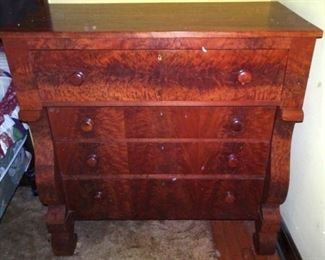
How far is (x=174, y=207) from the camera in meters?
1.27

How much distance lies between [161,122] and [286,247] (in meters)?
0.72

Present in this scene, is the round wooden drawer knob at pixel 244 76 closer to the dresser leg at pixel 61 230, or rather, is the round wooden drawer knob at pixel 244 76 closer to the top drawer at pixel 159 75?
the top drawer at pixel 159 75

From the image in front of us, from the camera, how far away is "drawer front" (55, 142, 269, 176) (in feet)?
3.74

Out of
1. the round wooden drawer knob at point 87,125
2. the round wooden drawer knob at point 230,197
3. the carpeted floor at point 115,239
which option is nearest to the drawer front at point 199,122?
the round wooden drawer knob at point 87,125

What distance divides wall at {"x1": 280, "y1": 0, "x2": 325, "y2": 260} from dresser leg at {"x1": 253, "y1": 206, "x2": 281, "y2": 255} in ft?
0.29

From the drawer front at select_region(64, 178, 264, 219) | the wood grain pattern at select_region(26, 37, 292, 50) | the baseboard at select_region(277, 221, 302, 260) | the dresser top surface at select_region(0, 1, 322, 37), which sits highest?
the dresser top surface at select_region(0, 1, 322, 37)

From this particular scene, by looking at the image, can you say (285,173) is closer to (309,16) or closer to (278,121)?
(278,121)

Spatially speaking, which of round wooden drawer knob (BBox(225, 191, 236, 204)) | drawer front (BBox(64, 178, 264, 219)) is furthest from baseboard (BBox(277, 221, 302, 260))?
round wooden drawer knob (BBox(225, 191, 236, 204))

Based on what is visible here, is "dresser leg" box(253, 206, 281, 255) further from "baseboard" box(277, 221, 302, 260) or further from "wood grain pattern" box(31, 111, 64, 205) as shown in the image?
"wood grain pattern" box(31, 111, 64, 205)

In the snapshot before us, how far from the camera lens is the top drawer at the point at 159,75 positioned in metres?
0.97

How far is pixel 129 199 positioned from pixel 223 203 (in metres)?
0.35

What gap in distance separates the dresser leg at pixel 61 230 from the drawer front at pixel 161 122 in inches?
12.0

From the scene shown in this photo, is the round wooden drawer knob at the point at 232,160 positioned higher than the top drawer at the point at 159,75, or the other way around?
the top drawer at the point at 159,75

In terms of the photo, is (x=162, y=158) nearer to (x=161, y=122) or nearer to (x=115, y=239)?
(x=161, y=122)
